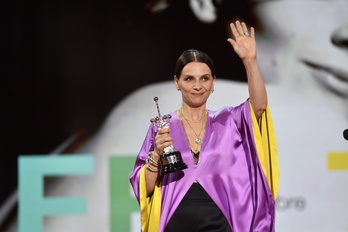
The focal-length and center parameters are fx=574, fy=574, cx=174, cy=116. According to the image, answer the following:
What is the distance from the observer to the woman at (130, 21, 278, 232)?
2291mm

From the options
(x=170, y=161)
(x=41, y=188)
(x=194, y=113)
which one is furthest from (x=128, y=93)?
(x=170, y=161)

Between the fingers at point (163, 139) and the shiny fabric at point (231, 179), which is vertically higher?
the fingers at point (163, 139)

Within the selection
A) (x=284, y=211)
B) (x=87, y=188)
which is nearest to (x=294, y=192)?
(x=284, y=211)

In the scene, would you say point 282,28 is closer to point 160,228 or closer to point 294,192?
point 294,192

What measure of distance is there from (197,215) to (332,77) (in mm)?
2108

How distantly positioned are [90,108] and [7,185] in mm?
822

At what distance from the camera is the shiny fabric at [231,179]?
230 cm

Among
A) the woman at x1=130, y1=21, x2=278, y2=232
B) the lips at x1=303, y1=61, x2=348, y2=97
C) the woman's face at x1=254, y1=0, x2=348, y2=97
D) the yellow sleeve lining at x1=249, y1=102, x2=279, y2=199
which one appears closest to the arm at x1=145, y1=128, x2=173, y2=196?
the woman at x1=130, y1=21, x2=278, y2=232

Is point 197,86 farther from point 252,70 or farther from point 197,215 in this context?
point 197,215

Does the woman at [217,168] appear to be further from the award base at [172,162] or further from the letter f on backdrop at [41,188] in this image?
the letter f on backdrop at [41,188]

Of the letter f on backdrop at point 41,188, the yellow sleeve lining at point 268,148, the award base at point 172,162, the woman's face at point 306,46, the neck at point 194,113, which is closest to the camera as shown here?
the award base at point 172,162

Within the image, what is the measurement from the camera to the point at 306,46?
400 cm

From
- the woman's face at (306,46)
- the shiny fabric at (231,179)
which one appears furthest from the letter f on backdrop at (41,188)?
the shiny fabric at (231,179)

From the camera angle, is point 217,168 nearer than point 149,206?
Yes
